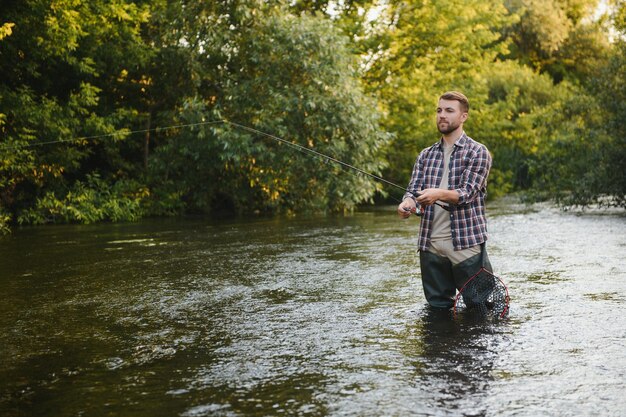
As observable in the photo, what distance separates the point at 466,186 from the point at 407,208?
0.47 meters

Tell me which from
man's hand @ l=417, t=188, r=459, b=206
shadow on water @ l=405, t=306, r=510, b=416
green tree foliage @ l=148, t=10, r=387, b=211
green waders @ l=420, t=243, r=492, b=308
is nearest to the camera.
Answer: shadow on water @ l=405, t=306, r=510, b=416

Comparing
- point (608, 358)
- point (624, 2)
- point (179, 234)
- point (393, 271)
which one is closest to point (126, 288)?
point (393, 271)

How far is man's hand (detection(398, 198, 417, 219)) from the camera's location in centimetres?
621

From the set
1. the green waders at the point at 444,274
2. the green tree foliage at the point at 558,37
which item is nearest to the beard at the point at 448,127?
the green waders at the point at 444,274

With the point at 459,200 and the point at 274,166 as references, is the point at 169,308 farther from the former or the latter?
the point at 274,166

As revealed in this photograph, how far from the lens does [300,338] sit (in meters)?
5.65

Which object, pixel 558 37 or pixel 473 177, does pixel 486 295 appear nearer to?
pixel 473 177

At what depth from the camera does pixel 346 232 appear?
1523 cm

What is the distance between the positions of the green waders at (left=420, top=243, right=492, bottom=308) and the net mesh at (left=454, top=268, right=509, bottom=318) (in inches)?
2.2

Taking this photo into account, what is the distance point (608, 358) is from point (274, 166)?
16059 millimetres

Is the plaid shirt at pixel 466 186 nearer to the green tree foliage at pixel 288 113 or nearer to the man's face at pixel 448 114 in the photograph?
the man's face at pixel 448 114

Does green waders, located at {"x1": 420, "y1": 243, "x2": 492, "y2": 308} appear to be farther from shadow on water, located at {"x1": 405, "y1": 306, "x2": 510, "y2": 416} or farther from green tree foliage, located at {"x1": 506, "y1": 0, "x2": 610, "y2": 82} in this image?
green tree foliage, located at {"x1": 506, "y1": 0, "x2": 610, "y2": 82}

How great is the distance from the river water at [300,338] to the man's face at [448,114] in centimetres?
144

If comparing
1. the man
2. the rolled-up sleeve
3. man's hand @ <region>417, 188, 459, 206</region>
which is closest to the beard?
the man
